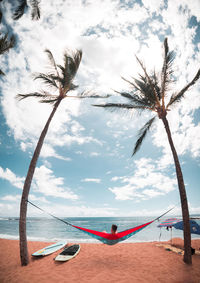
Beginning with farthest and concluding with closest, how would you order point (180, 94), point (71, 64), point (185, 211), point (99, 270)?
1. point (71, 64)
2. point (180, 94)
3. point (185, 211)
4. point (99, 270)

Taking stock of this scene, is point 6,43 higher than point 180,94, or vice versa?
point 6,43

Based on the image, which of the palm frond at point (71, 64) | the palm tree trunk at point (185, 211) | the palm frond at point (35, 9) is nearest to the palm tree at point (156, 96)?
the palm tree trunk at point (185, 211)

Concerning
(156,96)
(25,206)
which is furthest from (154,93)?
(25,206)

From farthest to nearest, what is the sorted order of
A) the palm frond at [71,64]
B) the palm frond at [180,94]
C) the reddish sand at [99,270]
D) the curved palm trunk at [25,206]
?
1. the palm frond at [71,64]
2. the palm frond at [180,94]
3. the curved palm trunk at [25,206]
4. the reddish sand at [99,270]

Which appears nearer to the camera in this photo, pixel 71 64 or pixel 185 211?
pixel 185 211

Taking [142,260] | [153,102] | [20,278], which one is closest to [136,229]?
[142,260]

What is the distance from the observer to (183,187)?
4.32 metres

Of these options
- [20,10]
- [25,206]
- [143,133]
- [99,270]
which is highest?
Answer: [20,10]

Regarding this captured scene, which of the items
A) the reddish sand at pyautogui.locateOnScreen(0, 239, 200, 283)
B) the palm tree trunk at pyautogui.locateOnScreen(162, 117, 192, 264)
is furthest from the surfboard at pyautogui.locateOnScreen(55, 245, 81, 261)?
the palm tree trunk at pyautogui.locateOnScreen(162, 117, 192, 264)

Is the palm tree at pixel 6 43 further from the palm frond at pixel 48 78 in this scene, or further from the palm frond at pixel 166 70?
→ the palm frond at pixel 166 70

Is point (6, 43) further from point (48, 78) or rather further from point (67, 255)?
point (67, 255)

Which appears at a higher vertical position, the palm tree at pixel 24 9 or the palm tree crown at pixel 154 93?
the palm tree at pixel 24 9

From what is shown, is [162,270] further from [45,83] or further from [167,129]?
[45,83]

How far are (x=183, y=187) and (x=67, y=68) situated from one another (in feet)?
19.0
